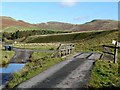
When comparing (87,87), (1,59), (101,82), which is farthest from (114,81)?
(1,59)

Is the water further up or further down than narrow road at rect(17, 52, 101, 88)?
further down

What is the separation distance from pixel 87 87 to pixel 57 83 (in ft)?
7.15

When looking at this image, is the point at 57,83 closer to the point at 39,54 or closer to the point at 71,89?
the point at 71,89

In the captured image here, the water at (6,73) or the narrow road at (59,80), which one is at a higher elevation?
the narrow road at (59,80)

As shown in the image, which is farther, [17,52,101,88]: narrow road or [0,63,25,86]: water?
[0,63,25,86]: water

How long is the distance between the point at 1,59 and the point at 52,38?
378 ft

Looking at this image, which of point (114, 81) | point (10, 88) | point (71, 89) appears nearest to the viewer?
point (71, 89)

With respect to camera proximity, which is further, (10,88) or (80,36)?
(80,36)

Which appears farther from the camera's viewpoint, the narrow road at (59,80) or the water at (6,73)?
the water at (6,73)

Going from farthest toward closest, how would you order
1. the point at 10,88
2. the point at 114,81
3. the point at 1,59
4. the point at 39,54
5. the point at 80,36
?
the point at 80,36
the point at 39,54
the point at 1,59
the point at 114,81
the point at 10,88

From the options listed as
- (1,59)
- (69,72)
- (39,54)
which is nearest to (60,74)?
(69,72)

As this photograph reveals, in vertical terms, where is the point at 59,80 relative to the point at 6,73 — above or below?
above

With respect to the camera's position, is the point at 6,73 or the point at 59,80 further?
the point at 6,73

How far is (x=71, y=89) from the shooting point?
20.1 metres
